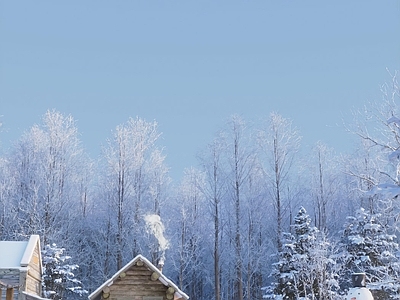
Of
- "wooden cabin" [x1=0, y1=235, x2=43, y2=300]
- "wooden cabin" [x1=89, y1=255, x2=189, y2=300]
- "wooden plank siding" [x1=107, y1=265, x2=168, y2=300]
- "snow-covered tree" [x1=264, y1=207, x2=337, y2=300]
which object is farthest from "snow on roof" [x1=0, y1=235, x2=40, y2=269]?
"snow-covered tree" [x1=264, y1=207, x2=337, y2=300]

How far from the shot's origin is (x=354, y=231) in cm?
2617

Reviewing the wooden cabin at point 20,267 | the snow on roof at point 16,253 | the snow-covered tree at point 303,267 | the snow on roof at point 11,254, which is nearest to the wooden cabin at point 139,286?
the wooden cabin at point 20,267

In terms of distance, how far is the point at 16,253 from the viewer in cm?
2048

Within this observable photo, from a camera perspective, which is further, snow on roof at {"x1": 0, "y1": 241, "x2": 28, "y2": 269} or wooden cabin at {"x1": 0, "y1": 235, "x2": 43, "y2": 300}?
snow on roof at {"x1": 0, "y1": 241, "x2": 28, "y2": 269}

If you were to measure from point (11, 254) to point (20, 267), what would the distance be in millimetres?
1038

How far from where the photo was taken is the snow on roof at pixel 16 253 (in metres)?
19.8

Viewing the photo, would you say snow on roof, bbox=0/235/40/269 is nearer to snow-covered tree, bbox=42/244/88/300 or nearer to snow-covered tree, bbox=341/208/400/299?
snow-covered tree, bbox=42/244/88/300

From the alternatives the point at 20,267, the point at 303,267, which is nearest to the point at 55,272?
the point at 20,267

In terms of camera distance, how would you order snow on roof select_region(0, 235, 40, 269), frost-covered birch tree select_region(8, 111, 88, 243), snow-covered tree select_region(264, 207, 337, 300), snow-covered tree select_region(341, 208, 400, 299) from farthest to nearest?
frost-covered birch tree select_region(8, 111, 88, 243)
snow-covered tree select_region(341, 208, 400, 299)
snow-covered tree select_region(264, 207, 337, 300)
snow on roof select_region(0, 235, 40, 269)

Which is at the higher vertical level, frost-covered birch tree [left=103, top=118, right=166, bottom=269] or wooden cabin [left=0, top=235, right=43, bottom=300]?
frost-covered birch tree [left=103, top=118, right=166, bottom=269]

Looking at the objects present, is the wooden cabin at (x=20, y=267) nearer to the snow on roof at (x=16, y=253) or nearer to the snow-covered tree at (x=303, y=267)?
the snow on roof at (x=16, y=253)

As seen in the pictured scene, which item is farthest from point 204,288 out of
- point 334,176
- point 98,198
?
point 334,176

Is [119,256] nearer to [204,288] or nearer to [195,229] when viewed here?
[195,229]

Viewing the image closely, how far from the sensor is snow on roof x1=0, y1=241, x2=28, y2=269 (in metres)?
19.8
